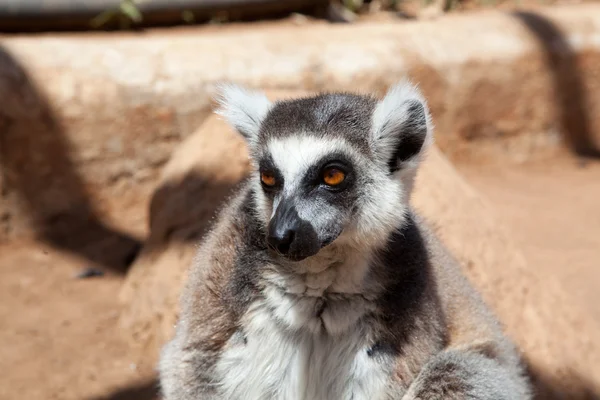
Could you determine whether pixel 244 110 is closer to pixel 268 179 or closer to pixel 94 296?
pixel 268 179

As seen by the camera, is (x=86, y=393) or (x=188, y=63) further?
(x=188, y=63)

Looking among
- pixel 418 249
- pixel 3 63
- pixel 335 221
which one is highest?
pixel 335 221

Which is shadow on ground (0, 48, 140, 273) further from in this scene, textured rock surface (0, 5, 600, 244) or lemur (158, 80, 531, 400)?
lemur (158, 80, 531, 400)

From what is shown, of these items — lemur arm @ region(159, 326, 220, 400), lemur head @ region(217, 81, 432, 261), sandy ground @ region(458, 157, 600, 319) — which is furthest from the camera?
sandy ground @ region(458, 157, 600, 319)

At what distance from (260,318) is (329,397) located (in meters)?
0.47

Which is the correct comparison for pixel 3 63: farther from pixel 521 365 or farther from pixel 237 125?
pixel 521 365

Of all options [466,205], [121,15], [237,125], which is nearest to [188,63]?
A: [121,15]

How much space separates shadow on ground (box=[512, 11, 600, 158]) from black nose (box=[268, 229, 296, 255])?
6.09 m

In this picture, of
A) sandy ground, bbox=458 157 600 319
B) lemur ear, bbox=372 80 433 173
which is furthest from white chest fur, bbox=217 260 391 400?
sandy ground, bbox=458 157 600 319

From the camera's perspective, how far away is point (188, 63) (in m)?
6.70

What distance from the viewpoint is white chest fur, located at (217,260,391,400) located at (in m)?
3.31

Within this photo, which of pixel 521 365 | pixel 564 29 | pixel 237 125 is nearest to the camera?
pixel 237 125

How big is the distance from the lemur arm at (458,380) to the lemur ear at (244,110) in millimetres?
1282

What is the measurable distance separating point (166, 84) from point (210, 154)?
1472mm
